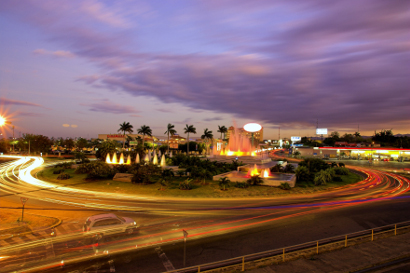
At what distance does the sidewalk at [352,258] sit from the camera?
10297 millimetres

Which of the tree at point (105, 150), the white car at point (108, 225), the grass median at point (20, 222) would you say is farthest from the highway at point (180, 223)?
the tree at point (105, 150)

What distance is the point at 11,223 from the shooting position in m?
16.5

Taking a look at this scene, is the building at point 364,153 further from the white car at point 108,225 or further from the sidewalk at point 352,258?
the white car at point 108,225

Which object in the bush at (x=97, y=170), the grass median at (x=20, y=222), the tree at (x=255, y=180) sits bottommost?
the grass median at (x=20, y=222)

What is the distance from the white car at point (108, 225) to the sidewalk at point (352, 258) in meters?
8.01

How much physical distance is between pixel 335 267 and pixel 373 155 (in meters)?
106

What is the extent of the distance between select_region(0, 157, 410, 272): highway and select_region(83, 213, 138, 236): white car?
466 millimetres

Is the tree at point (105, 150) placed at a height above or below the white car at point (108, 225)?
above

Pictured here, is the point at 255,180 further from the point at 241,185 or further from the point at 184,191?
the point at 184,191

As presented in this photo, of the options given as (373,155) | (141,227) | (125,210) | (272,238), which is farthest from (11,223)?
(373,155)

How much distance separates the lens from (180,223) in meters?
16.9

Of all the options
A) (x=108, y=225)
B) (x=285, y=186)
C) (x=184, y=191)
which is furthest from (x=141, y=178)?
(x=108, y=225)

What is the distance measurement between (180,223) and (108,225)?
16.2 feet

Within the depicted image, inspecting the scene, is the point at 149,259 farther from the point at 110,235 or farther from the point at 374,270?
the point at 374,270
